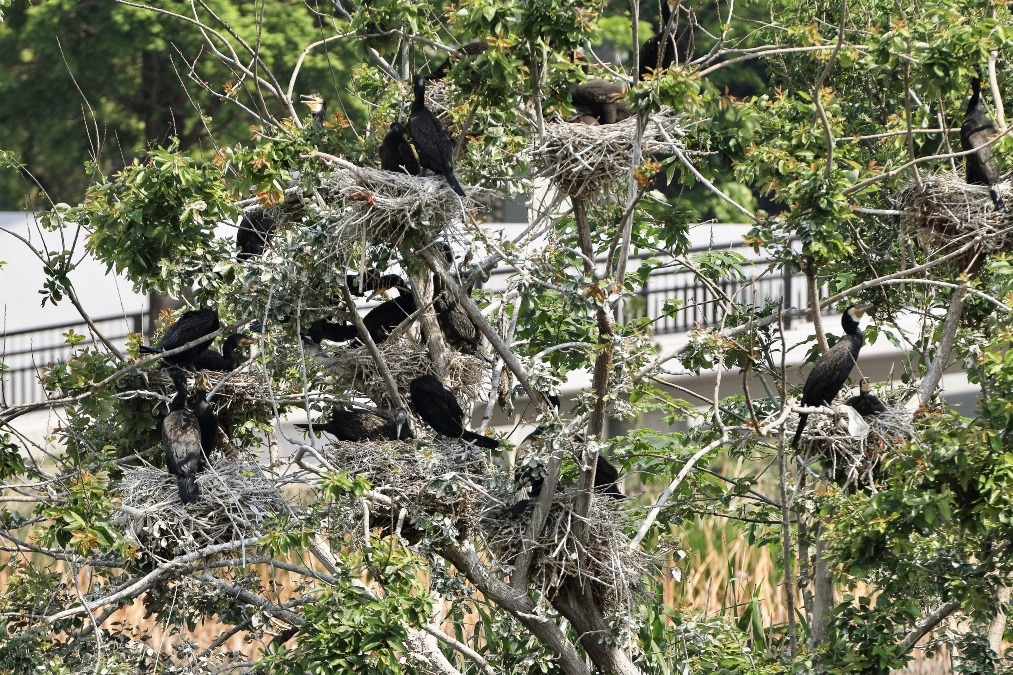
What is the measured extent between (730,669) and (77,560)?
118 inches

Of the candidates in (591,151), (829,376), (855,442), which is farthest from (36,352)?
(855,442)

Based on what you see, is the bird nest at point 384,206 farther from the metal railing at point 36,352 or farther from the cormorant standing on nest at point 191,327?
the metal railing at point 36,352

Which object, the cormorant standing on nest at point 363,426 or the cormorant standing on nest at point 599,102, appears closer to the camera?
the cormorant standing on nest at point 363,426

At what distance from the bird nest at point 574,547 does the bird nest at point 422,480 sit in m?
0.15

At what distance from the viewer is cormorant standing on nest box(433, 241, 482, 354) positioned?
7066mm

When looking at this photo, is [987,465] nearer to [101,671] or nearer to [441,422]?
[441,422]

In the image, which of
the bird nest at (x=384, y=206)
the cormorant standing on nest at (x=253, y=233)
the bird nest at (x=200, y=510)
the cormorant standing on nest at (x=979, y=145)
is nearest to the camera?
the bird nest at (x=384, y=206)

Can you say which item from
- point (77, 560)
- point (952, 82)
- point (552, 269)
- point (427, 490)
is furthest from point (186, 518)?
point (952, 82)

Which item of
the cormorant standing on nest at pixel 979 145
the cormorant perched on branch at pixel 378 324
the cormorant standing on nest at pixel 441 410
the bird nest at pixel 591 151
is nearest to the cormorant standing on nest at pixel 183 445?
the cormorant perched on branch at pixel 378 324

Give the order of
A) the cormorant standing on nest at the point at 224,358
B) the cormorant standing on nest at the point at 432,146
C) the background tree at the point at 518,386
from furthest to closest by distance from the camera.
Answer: the cormorant standing on nest at the point at 224,358 < the cormorant standing on nest at the point at 432,146 < the background tree at the point at 518,386

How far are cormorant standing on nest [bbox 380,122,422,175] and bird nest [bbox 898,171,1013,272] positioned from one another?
2.51m

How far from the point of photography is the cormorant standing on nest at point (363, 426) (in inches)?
255

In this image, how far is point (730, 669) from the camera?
6.35 meters

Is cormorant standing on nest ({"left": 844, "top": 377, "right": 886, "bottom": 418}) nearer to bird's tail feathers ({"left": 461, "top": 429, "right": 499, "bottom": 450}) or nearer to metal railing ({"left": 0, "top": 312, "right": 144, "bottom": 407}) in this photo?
bird's tail feathers ({"left": 461, "top": 429, "right": 499, "bottom": 450})
